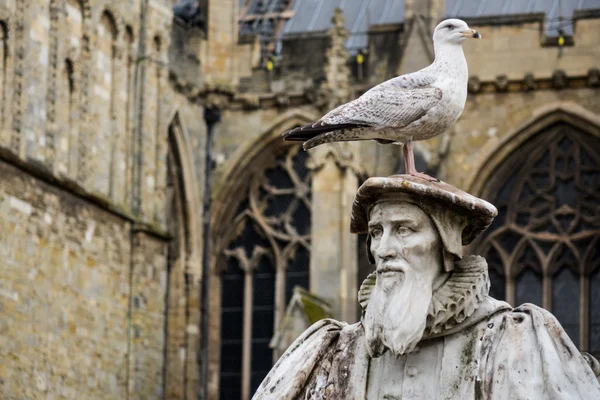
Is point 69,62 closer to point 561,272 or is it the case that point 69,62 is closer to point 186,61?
point 186,61

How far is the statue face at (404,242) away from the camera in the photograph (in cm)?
768

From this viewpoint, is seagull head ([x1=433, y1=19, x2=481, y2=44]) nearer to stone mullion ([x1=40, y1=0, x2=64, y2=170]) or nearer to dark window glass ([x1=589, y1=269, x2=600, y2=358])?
stone mullion ([x1=40, y1=0, x2=64, y2=170])

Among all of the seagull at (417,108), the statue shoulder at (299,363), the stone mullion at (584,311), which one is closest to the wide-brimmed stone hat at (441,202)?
the statue shoulder at (299,363)

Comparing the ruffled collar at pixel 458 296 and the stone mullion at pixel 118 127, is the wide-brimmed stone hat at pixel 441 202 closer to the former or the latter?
the ruffled collar at pixel 458 296

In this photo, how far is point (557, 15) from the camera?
2950 centimetres

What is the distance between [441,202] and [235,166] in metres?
22.5

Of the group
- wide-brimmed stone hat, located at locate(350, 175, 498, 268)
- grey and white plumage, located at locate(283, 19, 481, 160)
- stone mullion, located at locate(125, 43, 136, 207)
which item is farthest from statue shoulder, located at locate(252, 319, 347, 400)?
stone mullion, located at locate(125, 43, 136, 207)

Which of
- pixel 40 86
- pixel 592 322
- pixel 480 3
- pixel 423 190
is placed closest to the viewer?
pixel 423 190

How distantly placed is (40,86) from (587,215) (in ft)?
23.0

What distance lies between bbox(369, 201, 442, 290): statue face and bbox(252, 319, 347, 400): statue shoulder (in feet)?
1.27

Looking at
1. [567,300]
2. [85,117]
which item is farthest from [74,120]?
[567,300]

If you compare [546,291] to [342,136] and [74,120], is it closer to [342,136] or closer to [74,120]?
[74,120]

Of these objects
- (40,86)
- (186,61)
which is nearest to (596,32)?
(186,61)

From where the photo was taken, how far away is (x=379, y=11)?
1206 inches
